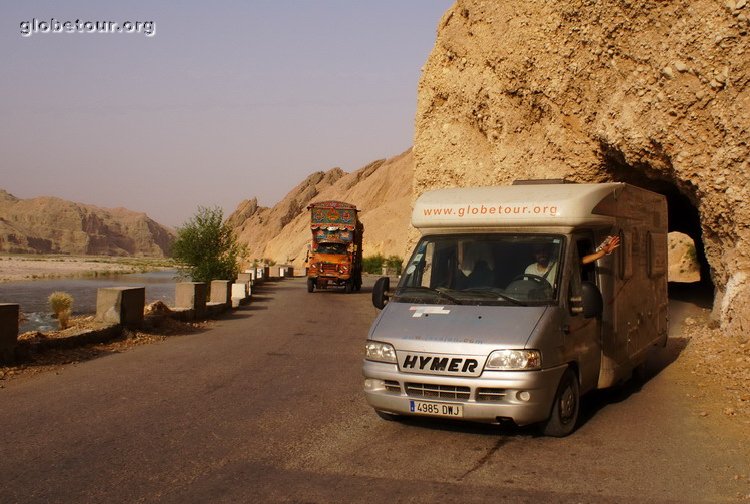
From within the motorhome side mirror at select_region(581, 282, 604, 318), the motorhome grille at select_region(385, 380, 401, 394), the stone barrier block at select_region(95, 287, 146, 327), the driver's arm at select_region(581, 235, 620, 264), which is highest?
the driver's arm at select_region(581, 235, 620, 264)

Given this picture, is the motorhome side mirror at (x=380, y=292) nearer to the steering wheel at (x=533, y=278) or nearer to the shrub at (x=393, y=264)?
the steering wheel at (x=533, y=278)

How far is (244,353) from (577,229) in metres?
7.42

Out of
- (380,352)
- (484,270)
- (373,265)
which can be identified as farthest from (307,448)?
(373,265)

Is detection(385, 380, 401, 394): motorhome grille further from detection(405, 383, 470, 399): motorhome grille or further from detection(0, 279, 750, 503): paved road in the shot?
detection(0, 279, 750, 503): paved road

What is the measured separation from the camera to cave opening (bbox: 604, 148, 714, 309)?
18.3 meters

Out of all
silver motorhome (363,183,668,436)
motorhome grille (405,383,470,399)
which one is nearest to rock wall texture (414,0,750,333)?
silver motorhome (363,183,668,436)

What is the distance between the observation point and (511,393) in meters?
6.68

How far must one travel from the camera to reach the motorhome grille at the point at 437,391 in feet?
22.3

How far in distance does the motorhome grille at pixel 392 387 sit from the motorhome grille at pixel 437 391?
0.10 m

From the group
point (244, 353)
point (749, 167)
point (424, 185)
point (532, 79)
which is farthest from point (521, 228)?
point (424, 185)

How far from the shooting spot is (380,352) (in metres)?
7.26

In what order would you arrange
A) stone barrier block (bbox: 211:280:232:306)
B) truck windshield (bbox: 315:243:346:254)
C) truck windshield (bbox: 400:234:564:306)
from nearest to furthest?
truck windshield (bbox: 400:234:564:306)
stone barrier block (bbox: 211:280:232:306)
truck windshield (bbox: 315:243:346:254)

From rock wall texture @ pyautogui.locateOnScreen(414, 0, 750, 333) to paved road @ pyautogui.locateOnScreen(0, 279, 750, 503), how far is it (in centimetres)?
608

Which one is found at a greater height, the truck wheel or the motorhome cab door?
the motorhome cab door
